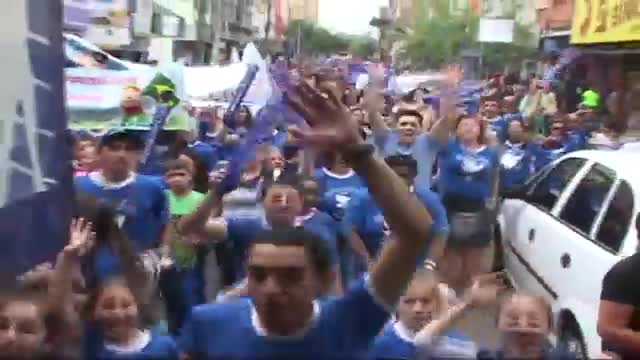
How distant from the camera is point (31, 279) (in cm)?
434

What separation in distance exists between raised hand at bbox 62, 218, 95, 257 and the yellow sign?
1742 centimetres

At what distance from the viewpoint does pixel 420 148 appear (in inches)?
348

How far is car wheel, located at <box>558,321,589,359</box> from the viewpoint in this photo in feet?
21.0

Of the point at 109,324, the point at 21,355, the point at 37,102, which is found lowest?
the point at 109,324

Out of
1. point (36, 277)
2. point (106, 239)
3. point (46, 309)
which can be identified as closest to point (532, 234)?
point (106, 239)

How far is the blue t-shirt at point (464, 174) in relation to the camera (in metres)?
8.97

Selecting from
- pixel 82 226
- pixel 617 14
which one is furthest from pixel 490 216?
pixel 617 14

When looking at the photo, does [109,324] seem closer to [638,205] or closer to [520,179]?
[638,205]

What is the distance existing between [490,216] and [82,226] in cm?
475

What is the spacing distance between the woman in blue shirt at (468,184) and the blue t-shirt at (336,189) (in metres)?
1.29

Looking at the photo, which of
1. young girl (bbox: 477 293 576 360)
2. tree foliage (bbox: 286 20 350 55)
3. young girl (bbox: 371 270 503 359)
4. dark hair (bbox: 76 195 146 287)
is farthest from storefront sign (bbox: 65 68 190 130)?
tree foliage (bbox: 286 20 350 55)

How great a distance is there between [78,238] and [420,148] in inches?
180

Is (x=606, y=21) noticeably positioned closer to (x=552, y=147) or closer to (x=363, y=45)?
(x=552, y=147)

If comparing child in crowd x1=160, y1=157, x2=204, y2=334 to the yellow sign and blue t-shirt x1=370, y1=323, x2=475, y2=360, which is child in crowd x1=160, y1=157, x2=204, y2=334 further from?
the yellow sign
